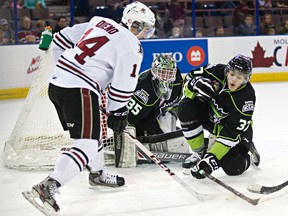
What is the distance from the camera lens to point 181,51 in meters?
8.23

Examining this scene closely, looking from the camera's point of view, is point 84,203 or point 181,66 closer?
point 84,203

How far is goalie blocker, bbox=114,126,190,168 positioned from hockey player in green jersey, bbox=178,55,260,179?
0.18 m

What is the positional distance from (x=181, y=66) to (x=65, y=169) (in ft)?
18.0

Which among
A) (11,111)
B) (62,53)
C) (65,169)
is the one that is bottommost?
(11,111)

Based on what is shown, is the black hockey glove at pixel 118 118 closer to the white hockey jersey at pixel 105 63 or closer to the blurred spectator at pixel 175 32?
the white hockey jersey at pixel 105 63

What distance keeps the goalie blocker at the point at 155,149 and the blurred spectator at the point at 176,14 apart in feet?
15.3

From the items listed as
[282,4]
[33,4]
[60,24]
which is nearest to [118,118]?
[60,24]

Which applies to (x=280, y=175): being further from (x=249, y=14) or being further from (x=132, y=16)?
(x=249, y=14)

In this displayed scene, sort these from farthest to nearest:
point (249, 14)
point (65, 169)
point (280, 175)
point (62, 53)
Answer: point (249, 14)
point (280, 175)
point (62, 53)
point (65, 169)

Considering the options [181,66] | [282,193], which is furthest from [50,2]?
[282,193]

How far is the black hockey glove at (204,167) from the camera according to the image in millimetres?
3383

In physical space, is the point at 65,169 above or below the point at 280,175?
above

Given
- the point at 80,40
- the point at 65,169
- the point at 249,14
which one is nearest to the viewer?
the point at 65,169

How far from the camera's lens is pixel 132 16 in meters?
3.09
